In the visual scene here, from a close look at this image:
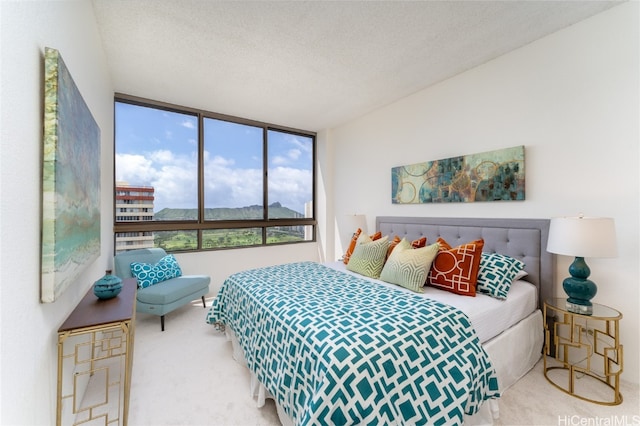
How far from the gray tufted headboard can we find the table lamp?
306 mm

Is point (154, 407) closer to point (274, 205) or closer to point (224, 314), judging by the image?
point (224, 314)

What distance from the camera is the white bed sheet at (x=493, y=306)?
6.01 ft

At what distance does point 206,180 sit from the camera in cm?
395

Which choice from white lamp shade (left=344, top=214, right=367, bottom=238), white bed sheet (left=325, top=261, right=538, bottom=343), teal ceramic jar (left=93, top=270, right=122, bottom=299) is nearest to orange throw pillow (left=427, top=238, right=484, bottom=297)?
white bed sheet (left=325, top=261, right=538, bottom=343)

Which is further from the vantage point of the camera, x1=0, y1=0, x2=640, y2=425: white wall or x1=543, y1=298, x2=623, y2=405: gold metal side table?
x1=543, y1=298, x2=623, y2=405: gold metal side table

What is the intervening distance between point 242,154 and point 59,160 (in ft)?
10.5

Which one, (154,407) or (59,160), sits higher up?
(59,160)

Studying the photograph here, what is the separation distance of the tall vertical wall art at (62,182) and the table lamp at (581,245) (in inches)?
112

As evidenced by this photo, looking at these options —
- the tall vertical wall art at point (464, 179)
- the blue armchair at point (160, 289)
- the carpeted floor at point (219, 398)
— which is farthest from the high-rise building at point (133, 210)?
the tall vertical wall art at point (464, 179)

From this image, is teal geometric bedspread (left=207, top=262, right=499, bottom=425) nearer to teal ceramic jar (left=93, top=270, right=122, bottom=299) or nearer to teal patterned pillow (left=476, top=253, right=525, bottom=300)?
teal patterned pillow (left=476, top=253, right=525, bottom=300)

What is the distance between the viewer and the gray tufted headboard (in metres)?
2.26

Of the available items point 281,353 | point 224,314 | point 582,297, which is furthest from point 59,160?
point 582,297

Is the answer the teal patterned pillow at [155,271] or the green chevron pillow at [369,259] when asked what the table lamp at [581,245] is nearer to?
the green chevron pillow at [369,259]

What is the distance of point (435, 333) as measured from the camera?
1515 millimetres
